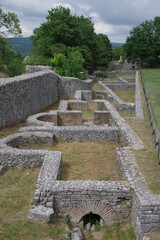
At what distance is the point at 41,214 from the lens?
18.8ft

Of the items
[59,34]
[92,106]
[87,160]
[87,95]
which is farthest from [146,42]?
[87,160]

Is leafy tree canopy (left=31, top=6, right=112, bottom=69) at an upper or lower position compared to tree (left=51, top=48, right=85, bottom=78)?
upper

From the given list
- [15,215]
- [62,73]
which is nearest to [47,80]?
[62,73]

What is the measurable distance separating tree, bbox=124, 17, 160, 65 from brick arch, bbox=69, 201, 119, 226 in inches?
1868

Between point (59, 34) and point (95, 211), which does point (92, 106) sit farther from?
point (59, 34)

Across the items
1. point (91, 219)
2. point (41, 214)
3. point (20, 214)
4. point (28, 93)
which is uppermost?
point (28, 93)

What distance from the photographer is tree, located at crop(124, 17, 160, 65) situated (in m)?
48.2

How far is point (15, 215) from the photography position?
235 inches

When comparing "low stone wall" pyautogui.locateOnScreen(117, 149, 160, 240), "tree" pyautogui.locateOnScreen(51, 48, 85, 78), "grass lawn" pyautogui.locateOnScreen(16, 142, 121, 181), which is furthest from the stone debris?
"tree" pyautogui.locateOnScreen(51, 48, 85, 78)

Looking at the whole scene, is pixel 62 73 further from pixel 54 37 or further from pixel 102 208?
pixel 102 208

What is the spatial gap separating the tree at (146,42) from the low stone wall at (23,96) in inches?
1417

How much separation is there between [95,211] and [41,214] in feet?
5.07

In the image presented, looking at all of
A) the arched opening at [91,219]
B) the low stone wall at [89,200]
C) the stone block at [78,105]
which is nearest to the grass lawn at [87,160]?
the arched opening at [91,219]

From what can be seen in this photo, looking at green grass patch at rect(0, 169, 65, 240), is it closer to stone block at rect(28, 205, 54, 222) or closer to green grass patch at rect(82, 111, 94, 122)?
stone block at rect(28, 205, 54, 222)
